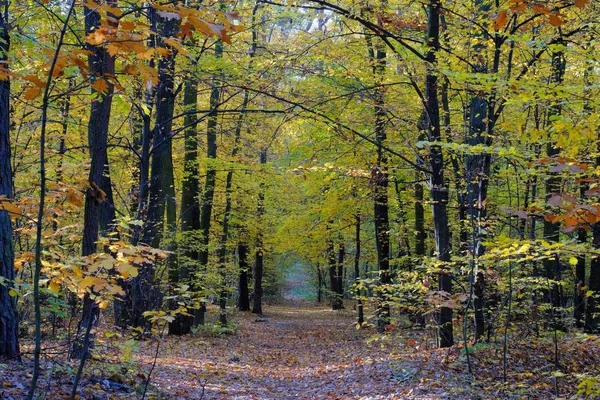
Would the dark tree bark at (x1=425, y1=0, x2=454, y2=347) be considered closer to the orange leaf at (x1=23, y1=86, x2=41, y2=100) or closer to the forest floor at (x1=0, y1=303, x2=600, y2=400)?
the forest floor at (x1=0, y1=303, x2=600, y2=400)

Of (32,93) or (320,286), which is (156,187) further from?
(320,286)

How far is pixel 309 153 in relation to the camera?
12875 millimetres

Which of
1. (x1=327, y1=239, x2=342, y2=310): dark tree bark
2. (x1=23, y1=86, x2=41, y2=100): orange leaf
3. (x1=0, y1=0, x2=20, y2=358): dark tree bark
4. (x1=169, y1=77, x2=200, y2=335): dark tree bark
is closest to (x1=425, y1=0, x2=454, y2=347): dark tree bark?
(x1=0, y1=0, x2=20, y2=358): dark tree bark

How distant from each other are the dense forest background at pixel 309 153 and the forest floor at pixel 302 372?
0.21 metres

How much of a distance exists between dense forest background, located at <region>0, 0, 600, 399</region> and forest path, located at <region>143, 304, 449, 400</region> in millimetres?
913

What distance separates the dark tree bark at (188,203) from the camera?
12828 millimetres

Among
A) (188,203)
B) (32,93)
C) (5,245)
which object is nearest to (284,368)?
(188,203)

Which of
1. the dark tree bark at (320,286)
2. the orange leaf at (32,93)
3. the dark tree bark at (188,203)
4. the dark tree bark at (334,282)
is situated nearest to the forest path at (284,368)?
the dark tree bark at (188,203)

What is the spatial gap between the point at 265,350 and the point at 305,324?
7399 mm

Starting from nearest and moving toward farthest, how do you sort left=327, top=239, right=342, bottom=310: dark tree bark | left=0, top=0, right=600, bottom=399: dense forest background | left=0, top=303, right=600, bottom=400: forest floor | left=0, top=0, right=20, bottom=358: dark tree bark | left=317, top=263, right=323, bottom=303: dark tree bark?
left=0, top=0, right=600, bottom=399: dense forest background < left=0, top=0, right=20, bottom=358: dark tree bark < left=0, top=303, right=600, bottom=400: forest floor < left=327, top=239, right=342, bottom=310: dark tree bark < left=317, top=263, right=323, bottom=303: dark tree bark

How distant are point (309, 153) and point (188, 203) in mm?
4151

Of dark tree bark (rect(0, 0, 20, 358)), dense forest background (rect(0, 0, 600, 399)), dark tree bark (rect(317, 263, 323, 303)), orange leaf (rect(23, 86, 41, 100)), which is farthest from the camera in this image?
dark tree bark (rect(317, 263, 323, 303))

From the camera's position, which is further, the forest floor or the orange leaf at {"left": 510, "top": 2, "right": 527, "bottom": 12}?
the forest floor

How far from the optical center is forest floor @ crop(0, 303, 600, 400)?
5566mm
